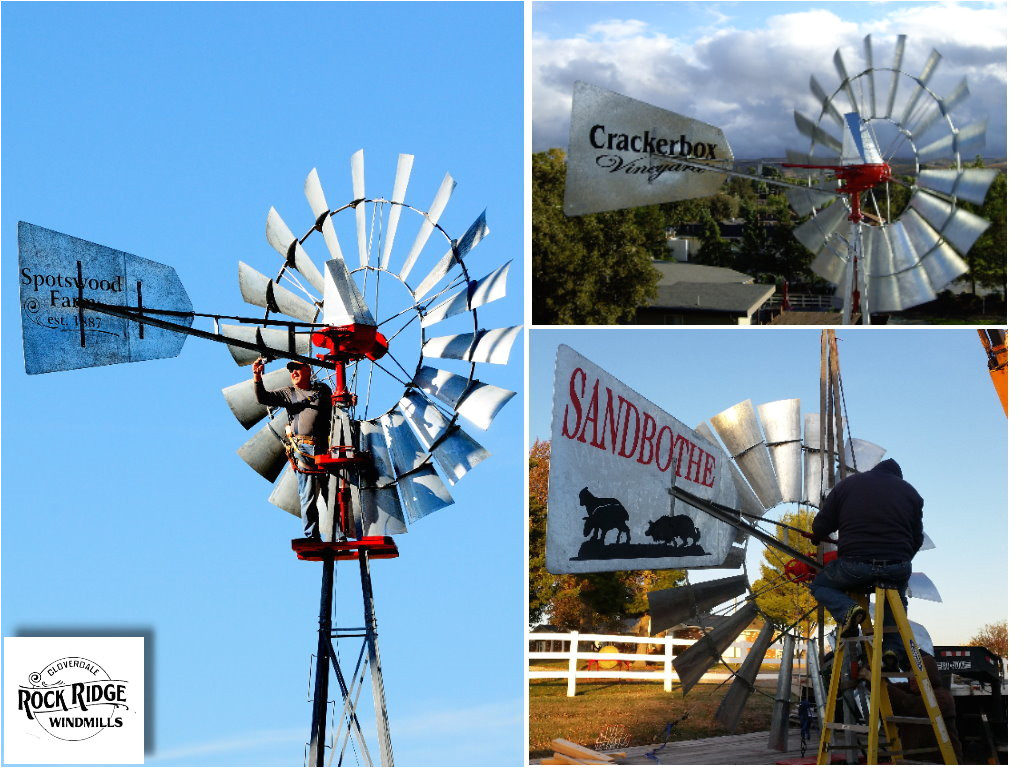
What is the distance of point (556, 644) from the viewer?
16.2m

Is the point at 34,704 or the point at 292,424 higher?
the point at 292,424

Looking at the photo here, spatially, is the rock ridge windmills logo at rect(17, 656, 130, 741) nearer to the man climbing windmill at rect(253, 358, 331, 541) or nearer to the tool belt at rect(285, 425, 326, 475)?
the man climbing windmill at rect(253, 358, 331, 541)

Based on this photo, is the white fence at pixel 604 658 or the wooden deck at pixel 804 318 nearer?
the white fence at pixel 604 658

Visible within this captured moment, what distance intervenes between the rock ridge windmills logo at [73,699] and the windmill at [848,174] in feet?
12.4

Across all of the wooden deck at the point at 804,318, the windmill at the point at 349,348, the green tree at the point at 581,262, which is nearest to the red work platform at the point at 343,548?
the windmill at the point at 349,348

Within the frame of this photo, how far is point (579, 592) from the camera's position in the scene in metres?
16.6

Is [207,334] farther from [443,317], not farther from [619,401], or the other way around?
[619,401]

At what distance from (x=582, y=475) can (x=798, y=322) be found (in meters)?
11.0

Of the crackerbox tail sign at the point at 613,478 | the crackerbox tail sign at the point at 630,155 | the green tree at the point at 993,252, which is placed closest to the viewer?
the crackerbox tail sign at the point at 613,478

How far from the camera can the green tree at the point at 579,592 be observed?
15.9 metres

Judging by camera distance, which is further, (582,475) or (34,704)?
(34,704)

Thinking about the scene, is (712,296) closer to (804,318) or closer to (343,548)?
(804,318)

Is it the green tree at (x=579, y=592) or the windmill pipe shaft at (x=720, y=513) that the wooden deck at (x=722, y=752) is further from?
the green tree at (x=579, y=592)
